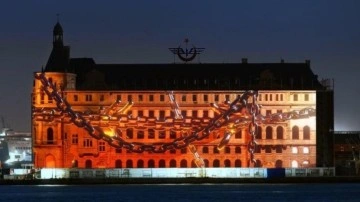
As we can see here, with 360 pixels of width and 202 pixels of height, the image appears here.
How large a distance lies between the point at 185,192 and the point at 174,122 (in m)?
27.4

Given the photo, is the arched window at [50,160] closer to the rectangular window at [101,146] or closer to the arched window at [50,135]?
the arched window at [50,135]

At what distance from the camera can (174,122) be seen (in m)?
189

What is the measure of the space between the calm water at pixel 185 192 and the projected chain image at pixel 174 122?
6.04m

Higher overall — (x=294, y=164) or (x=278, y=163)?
(x=278, y=163)

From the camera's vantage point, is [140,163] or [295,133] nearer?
[295,133]

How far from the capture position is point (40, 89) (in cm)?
19562

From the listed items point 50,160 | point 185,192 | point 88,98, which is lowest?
point 185,192

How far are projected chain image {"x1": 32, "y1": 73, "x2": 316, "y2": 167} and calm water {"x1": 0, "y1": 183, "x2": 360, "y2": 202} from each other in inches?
238

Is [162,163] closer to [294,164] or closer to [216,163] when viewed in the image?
[216,163]

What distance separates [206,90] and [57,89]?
57.6ft

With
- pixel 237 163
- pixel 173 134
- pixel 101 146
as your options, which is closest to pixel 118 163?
pixel 101 146

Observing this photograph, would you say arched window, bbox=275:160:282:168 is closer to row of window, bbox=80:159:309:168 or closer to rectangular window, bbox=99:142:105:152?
row of window, bbox=80:159:309:168

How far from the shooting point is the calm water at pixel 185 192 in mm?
151000

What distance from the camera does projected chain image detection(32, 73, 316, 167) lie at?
180 m
